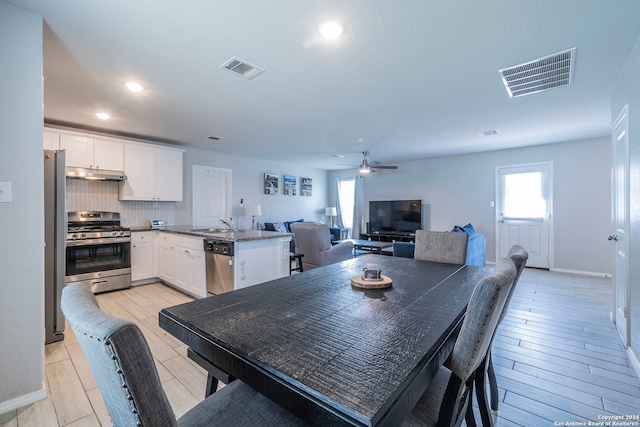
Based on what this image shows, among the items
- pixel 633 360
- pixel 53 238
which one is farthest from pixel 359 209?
pixel 53 238

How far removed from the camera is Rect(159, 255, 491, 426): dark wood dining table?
0.67 m

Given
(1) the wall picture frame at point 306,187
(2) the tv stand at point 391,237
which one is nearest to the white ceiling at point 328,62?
(2) the tv stand at point 391,237

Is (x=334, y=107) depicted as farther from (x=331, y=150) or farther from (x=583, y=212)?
(x=583, y=212)

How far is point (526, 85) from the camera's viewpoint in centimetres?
275

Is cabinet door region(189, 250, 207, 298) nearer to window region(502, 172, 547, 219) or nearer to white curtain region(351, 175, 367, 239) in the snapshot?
white curtain region(351, 175, 367, 239)

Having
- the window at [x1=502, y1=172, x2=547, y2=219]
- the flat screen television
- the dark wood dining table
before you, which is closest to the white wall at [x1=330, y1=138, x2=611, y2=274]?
the window at [x1=502, y1=172, x2=547, y2=219]

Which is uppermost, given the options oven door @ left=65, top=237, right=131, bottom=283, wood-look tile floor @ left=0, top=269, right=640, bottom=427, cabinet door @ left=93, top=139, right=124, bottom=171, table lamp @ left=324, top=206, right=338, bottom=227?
cabinet door @ left=93, top=139, right=124, bottom=171

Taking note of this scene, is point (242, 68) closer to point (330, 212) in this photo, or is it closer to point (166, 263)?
point (166, 263)

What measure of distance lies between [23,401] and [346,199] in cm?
741

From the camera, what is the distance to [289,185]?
7.50 meters

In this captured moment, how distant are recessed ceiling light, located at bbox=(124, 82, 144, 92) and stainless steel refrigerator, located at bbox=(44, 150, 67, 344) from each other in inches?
33.9

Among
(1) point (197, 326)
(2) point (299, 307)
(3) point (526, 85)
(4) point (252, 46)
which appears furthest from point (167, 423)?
(3) point (526, 85)

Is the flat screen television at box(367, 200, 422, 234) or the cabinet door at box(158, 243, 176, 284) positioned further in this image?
the flat screen television at box(367, 200, 422, 234)

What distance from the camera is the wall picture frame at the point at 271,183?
6867 mm
